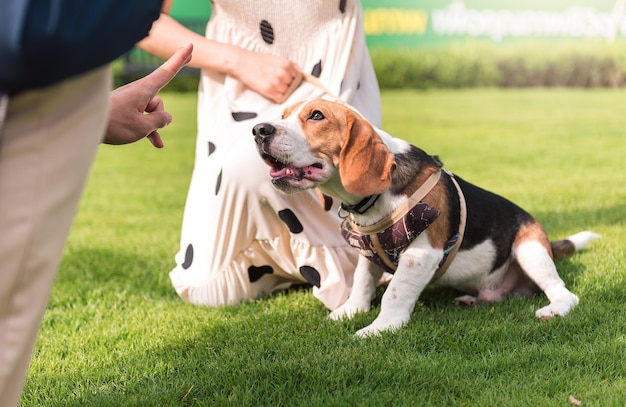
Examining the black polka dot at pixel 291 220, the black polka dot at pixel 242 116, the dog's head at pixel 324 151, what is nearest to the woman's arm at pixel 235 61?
the black polka dot at pixel 242 116

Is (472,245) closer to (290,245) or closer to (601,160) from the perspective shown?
(290,245)

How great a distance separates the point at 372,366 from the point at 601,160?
7676mm

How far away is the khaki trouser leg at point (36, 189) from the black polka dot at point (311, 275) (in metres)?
2.72

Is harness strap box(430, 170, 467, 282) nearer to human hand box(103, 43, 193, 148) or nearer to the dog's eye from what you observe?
the dog's eye

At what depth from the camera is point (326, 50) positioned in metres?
4.64

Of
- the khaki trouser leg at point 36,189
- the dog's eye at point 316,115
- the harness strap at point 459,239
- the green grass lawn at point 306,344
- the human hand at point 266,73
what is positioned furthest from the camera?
the human hand at point 266,73

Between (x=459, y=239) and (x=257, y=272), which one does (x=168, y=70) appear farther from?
(x=257, y=272)

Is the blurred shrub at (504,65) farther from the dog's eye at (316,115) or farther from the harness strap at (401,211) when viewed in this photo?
the dog's eye at (316,115)

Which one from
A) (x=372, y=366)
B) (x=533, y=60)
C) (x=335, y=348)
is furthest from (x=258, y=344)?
(x=533, y=60)

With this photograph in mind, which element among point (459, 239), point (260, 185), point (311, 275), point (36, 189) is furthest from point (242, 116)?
point (36, 189)

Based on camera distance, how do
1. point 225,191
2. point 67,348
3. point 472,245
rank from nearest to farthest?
point 67,348 < point 472,245 < point 225,191

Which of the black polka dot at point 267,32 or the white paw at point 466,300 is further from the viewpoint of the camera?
the black polka dot at point 267,32

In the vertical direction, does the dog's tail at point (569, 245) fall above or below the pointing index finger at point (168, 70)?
below

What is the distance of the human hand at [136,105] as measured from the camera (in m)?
2.15
